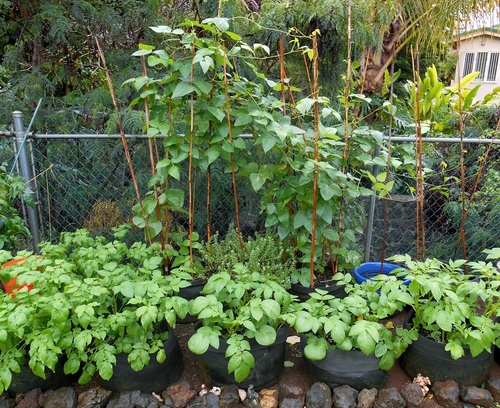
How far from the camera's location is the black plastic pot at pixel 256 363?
1869 millimetres

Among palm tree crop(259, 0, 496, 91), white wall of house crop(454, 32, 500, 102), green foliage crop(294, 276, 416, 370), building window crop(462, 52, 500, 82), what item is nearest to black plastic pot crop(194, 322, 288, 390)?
green foliage crop(294, 276, 416, 370)

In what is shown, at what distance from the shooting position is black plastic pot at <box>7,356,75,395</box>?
1.85 meters

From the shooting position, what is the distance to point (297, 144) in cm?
216

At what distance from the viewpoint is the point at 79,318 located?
1.64 meters

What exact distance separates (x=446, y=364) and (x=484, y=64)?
39.4 ft

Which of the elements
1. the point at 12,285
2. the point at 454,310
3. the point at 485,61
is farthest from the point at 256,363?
the point at 485,61

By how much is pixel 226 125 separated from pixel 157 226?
2.26ft

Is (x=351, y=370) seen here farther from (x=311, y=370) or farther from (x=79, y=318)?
(x=79, y=318)

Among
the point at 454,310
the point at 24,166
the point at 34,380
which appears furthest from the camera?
the point at 24,166

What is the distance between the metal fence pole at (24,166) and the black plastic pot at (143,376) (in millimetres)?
1328

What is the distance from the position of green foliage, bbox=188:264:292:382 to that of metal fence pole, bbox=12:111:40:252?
1.54 m

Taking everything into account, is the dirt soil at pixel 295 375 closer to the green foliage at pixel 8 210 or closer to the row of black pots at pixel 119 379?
the row of black pots at pixel 119 379

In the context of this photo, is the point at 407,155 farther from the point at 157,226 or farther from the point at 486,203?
the point at 157,226

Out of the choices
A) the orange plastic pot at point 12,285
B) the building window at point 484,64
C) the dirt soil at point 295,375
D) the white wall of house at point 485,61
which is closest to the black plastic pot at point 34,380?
the orange plastic pot at point 12,285
